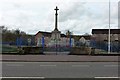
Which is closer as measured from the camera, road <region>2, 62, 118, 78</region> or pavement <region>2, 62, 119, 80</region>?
pavement <region>2, 62, 119, 80</region>

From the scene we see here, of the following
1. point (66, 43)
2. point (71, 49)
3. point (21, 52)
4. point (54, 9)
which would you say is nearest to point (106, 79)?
point (21, 52)

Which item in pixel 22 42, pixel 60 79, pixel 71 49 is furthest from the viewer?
→ pixel 22 42

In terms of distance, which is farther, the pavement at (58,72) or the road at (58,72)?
the road at (58,72)

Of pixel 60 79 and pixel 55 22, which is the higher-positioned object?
pixel 55 22

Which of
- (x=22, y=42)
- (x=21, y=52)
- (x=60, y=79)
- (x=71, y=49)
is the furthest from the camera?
(x=22, y=42)

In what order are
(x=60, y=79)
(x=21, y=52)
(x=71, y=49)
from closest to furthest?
(x=60, y=79)
(x=21, y=52)
(x=71, y=49)

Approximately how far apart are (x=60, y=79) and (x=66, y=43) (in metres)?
26.4

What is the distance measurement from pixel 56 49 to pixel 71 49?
1.87 m

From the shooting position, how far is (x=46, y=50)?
109ft

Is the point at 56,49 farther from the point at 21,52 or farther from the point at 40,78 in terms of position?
the point at 40,78

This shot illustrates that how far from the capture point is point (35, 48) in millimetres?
31297

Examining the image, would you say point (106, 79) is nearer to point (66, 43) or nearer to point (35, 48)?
point (35, 48)

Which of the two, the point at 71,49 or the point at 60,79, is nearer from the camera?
the point at 60,79

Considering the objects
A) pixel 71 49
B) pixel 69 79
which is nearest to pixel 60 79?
pixel 69 79
